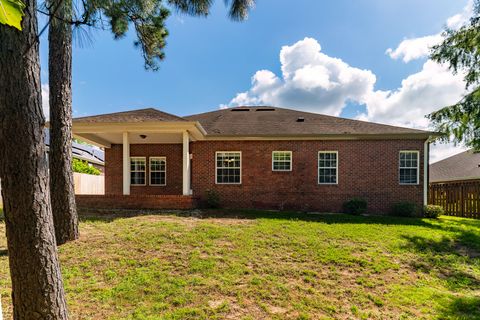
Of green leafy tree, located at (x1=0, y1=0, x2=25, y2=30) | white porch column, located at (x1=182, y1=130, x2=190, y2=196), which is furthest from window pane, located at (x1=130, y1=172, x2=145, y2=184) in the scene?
Result: green leafy tree, located at (x1=0, y1=0, x2=25, y2=30)

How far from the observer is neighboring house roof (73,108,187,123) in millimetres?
10639

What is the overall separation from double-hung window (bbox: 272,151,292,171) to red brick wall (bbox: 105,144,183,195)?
15.7ft

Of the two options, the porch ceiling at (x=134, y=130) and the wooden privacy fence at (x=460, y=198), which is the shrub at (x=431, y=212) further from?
the porch ceiling at (x=134, y=130)

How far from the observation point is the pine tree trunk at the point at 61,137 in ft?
20.9

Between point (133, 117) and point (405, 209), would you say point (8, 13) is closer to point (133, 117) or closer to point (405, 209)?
point (133, 117)

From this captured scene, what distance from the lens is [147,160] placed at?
1372cm

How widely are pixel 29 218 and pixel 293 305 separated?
364 cm

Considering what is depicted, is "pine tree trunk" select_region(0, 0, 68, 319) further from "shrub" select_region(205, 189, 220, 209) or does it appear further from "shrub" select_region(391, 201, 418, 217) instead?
"shrub" select_region(391, 201, 418, 217)

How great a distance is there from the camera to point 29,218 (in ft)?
9.00

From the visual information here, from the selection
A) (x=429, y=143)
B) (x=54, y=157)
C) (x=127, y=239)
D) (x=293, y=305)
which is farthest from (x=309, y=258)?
(x=429, y=143)

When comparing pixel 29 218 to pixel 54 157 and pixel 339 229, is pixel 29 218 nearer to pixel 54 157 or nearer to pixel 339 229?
pixel 54 157

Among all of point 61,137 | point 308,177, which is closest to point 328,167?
point 308,177

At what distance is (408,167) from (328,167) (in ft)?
10.9

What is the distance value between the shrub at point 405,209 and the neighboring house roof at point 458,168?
928cm
